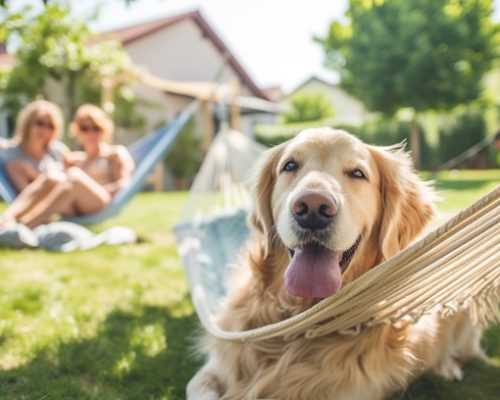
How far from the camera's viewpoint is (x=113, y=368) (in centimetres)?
224

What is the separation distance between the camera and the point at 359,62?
52.5 ft

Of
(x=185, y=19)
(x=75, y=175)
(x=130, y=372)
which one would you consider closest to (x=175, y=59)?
(x=185, y=19)

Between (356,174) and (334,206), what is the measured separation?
12.8 inches

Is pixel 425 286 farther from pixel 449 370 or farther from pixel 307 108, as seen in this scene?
pixel 307 108

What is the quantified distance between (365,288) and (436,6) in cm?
1471

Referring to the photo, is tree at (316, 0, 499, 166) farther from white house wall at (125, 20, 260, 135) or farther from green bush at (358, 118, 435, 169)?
white house wall at (125, 20, 260, 135)

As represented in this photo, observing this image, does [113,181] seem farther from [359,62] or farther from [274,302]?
[359,62]

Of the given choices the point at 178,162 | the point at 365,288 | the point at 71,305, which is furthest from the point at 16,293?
the point at 178,162

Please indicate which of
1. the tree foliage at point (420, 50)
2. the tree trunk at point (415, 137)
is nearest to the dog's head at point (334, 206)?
the tree foliage at point (420, 50)

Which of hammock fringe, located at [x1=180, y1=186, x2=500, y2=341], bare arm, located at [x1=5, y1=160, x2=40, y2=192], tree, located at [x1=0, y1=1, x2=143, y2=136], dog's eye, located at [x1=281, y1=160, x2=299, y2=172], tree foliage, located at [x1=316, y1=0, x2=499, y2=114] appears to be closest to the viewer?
hammock fringe, located at [x1=180, y1=186, x2=500, y2=341]

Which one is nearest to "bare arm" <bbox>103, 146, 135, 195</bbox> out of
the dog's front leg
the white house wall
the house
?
the dog's front leg

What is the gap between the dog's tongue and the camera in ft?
5.47

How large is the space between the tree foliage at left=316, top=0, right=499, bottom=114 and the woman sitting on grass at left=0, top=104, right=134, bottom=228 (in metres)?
10.6

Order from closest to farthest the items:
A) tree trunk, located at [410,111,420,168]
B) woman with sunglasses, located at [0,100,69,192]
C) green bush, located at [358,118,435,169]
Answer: woman with sunglasses, located at [0,100,69,192]
tree trunk, located at [410,111,420,168]
green bush, located at [358,118,435,169]
